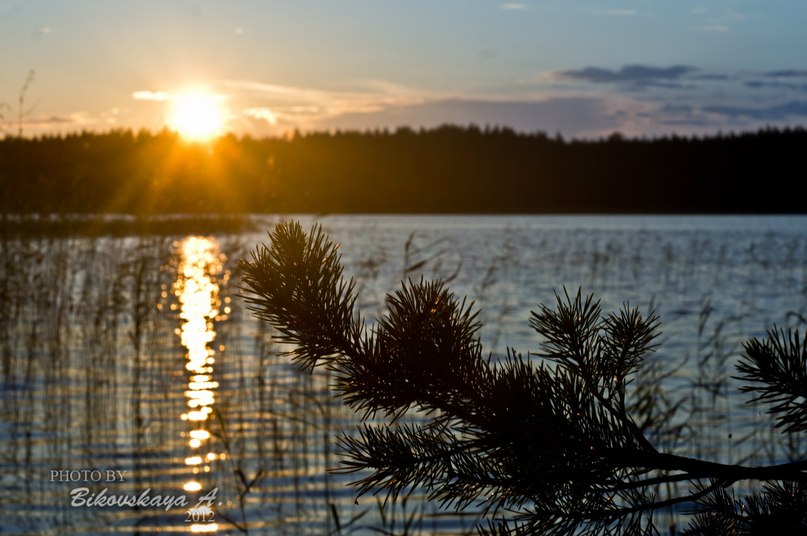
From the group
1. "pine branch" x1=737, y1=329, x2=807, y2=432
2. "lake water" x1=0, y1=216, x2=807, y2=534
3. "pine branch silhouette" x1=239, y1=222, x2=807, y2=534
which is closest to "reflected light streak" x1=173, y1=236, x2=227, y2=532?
"lake water" x1=0, y1=216, x2=807, y2=534

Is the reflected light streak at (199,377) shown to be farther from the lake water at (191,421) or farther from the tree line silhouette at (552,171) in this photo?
the tree line silhouette at (552,171)

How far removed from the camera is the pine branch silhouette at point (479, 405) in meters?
1.18

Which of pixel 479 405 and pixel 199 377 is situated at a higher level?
pixel 479 405

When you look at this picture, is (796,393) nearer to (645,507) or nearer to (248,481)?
(645,507)

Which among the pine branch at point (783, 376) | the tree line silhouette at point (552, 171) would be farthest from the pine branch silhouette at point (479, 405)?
the tree line silhouette at point (552, 171)

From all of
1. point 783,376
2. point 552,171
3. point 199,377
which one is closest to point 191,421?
point 199,377

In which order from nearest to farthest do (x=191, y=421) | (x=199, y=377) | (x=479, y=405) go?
(x=479, y=405) → (x=191, y=421) → (x=199, y=377)

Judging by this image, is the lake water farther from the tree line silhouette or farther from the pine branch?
the tree line silhouette

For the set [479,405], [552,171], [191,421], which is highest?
[552,171]

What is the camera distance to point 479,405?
123cm

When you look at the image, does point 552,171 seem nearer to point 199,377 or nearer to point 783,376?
point 199,377

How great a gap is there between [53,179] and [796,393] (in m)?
9.86

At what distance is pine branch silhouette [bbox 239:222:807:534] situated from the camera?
3.87 feet

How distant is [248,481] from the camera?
5730 mm
